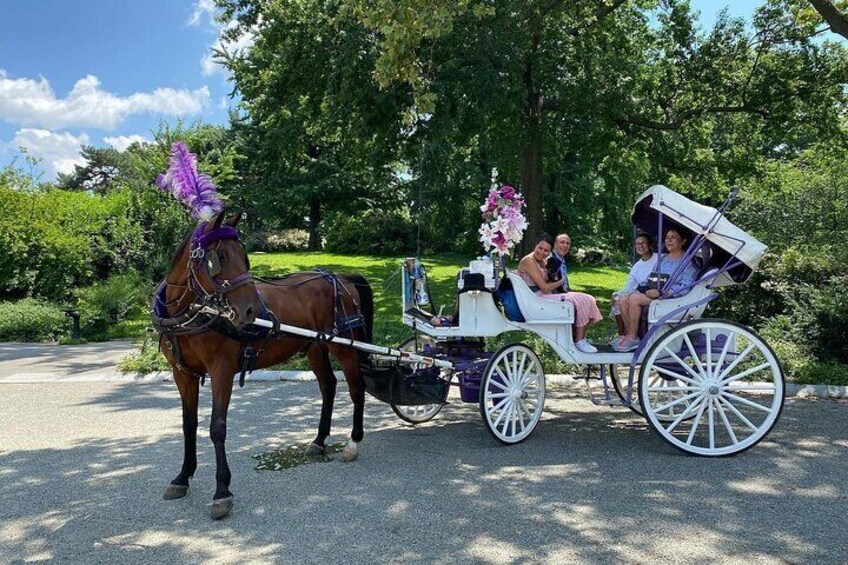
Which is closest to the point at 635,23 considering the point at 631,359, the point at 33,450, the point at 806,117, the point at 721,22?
the point at 721,22

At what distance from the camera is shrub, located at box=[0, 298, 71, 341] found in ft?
44.5

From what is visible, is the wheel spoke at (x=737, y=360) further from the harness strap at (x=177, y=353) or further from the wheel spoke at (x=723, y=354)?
the harness strap at (x=177, y=353)

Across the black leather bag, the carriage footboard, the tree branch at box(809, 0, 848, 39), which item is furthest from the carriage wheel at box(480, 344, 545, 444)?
the tree branch at box(809, 0, 848, 39)

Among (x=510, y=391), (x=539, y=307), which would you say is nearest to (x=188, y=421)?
(x=510, y=391)

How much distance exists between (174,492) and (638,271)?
488cm

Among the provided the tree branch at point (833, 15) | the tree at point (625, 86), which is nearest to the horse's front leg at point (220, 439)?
the tree at point (625, 86)

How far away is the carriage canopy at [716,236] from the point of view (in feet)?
18.4

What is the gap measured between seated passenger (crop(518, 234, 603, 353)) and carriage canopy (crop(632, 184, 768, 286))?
3.14 ft

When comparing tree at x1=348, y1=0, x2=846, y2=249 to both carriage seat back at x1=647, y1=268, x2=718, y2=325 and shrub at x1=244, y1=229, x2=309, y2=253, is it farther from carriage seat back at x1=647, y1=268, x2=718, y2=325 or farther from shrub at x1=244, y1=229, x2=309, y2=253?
shrub at x1=244, y1=229, x2=309, y2=253

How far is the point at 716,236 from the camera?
5.74 meters

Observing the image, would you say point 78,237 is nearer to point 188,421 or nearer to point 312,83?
point 312,83

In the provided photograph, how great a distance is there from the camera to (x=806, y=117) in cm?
1470

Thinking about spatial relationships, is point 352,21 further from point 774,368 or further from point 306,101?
point 774,368

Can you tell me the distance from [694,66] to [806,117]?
2.91 meters
